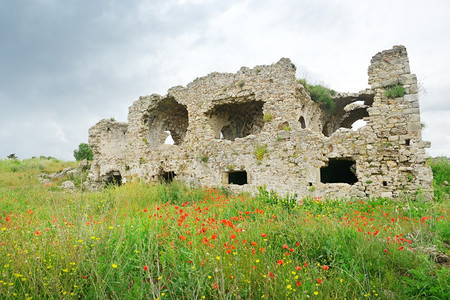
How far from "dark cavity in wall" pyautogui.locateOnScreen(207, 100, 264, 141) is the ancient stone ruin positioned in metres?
0.05

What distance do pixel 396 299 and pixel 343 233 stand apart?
1.35 metres

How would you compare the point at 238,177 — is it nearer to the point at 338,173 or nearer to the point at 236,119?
the point at 236,119

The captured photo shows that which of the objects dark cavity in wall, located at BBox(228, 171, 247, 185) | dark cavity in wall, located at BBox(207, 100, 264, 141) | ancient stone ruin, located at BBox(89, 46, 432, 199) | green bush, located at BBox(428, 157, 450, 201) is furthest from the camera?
dark cavity in wall, located at BBox(228, 171, 247, 185)

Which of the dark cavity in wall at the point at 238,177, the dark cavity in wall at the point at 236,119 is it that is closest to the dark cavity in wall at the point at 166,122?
the dark cavity in wall at the point at 236,119

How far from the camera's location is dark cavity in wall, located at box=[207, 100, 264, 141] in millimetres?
12407

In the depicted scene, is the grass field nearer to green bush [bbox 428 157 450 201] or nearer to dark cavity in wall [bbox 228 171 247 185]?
green bush [bbox 428 157 450 201]

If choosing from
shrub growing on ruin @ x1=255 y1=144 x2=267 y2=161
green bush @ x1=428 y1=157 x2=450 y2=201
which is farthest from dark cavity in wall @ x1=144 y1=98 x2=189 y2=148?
green bush @ x1=428 y1=157 x2=450 y2=201

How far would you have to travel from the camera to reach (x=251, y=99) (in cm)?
1128

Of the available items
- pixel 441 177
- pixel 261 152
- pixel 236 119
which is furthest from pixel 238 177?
pixel 441 177

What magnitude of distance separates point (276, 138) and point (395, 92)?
4053 millimetres

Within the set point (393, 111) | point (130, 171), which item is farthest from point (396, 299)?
point (130, 171)

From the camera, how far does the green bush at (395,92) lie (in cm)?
854

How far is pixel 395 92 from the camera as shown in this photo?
28.2 feet

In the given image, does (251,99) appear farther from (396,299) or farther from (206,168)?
(396,299)
